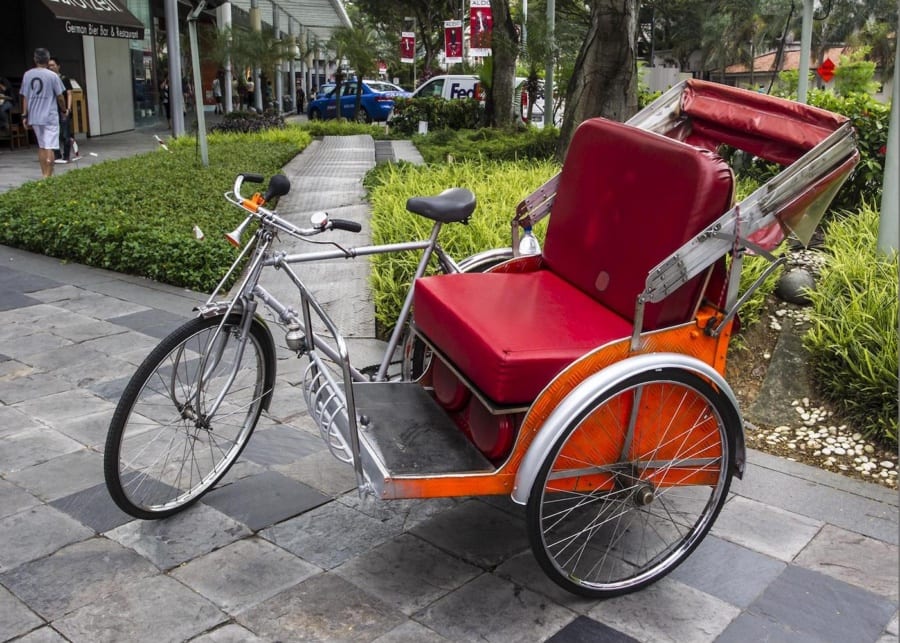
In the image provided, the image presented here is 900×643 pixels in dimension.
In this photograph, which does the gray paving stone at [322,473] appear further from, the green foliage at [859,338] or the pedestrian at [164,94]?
the pedestrian at [164,94]

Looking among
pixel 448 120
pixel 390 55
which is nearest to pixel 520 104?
pixel 448 120

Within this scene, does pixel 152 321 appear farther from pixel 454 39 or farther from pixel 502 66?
pixel 454 39

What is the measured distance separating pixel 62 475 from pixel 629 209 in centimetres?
256

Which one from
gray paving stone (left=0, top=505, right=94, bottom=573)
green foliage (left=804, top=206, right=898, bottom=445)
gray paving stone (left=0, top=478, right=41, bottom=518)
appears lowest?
gray paving stone (left=0, top=505, right=94, bottom=573)

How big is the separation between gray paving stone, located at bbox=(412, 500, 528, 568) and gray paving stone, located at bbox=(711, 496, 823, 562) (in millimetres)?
785

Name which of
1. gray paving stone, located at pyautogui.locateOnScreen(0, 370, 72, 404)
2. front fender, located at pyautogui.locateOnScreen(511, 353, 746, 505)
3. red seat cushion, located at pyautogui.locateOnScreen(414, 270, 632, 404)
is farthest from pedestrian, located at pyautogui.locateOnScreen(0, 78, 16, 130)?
front fender, located at pyautogui.locateOnScreen(511, 353, 746, 505)

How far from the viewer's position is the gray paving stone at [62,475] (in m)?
3.71

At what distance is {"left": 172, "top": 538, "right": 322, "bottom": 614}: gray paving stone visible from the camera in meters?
3.02

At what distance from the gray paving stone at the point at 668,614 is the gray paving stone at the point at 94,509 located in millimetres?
1819

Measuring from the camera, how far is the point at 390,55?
4728 centimetres

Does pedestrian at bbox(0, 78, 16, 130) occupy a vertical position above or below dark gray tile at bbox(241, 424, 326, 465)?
above

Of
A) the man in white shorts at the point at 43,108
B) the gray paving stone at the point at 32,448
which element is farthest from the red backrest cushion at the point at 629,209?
the man in white shorts at the point at 43,108

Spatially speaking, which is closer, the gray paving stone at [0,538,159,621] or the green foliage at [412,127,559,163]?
the gray paving stone at [0,538,159,621]

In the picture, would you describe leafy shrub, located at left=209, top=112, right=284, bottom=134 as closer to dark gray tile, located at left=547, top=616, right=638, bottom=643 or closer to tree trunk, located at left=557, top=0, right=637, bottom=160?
tree trunk, located at left=557, top=0, right=637, bottom=160
